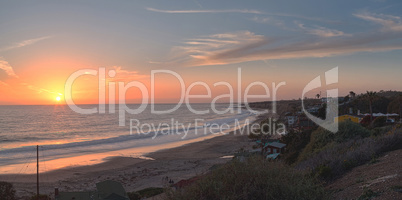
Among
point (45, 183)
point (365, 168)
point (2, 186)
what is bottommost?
point (45, 183)

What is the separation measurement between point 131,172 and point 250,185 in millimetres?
22575

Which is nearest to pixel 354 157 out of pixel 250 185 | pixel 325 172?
pixel 325 172

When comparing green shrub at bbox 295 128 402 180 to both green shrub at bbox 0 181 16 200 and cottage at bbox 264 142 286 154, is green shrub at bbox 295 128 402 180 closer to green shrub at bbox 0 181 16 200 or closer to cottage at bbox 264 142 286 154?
cottage at bbox 264 142 286 154

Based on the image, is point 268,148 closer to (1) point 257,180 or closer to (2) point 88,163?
(2) point 88,163

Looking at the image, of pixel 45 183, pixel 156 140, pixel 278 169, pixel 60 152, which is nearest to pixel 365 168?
pixel 278 169

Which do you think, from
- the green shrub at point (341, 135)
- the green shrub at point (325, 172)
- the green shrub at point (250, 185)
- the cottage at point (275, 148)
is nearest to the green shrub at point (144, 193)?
the green shrub at point (341, 135)

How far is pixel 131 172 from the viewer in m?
26.0

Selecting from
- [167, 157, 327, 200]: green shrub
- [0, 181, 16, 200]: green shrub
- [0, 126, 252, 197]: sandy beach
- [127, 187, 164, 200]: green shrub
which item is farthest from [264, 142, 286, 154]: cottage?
[167, 157, 327, 200]: green shrub

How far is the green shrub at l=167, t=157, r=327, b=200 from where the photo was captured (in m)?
4.89

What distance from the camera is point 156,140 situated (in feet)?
147

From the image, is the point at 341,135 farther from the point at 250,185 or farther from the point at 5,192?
the point at 5,192

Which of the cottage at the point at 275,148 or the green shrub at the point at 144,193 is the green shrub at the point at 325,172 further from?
the cottage at the point at 275,148

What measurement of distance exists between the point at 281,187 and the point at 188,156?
2841 centimetres

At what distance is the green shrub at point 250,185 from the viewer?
4.89 metres
